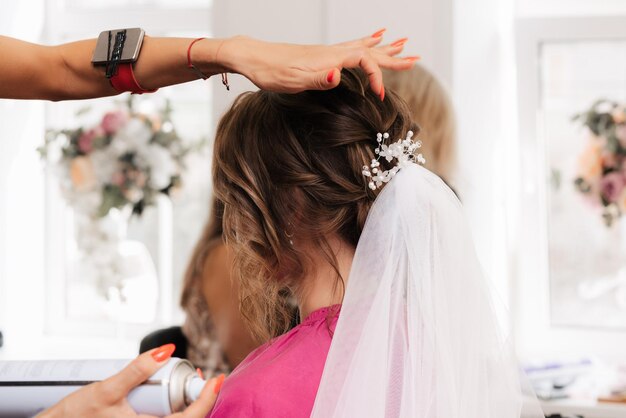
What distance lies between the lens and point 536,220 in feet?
9.64

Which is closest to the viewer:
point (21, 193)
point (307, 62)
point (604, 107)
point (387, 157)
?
point (307, 62)

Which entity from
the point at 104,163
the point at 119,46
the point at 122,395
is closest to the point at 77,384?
the point at 122,395

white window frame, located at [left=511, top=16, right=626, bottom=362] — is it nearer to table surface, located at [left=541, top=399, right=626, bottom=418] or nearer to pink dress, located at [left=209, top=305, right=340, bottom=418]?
table surface, located at [left=541, top=399, right=626, bottom=418]

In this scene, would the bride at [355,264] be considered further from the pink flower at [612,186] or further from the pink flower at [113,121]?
the pink flower at [612,186]

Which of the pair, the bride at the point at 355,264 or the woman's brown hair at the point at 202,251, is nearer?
the bride at the point at 355,264

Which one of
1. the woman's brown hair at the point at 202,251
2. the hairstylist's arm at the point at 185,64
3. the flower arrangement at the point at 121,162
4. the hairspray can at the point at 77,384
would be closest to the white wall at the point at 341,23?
the flower arrangement at the point at 121,162

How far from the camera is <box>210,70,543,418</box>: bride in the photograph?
1.01m

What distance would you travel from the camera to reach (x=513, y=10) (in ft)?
9.70

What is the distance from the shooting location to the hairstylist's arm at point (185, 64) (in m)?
0.96

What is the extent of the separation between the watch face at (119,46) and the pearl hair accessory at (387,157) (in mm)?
344

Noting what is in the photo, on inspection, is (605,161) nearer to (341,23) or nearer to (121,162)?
(341,23)

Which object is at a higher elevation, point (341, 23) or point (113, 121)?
point (341, 23)

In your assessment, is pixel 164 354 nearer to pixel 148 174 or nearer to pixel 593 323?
pixel 148 174

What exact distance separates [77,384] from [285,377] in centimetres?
26
